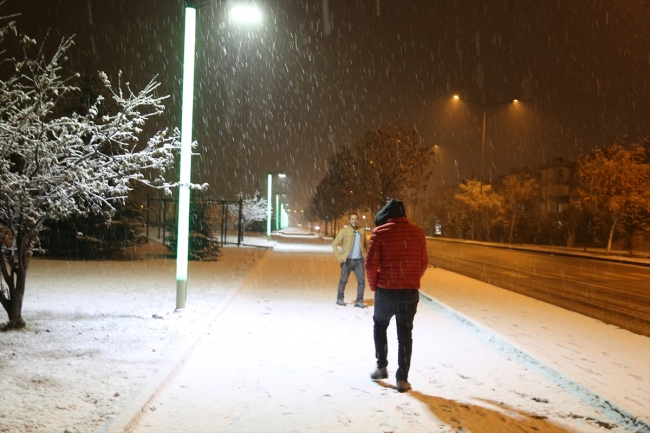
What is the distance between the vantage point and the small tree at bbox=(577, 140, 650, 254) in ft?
112

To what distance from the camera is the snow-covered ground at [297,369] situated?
5.03 meters

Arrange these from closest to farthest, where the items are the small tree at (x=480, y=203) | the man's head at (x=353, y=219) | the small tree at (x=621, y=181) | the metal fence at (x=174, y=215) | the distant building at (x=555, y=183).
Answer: the man's head at (x=353, y=219) < the metal fence at (x=174, y=215) < the small tree at (x=621, y=181) < the small tree at (x=480, y=203) < the distant building at (x=555, y=183)

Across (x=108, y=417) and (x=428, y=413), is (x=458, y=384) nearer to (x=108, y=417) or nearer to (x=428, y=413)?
(x=428, y=413)

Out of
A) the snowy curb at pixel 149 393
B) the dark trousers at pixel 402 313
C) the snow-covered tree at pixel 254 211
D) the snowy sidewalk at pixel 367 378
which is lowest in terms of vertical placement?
the snowy sidewalk at pixel 367 378

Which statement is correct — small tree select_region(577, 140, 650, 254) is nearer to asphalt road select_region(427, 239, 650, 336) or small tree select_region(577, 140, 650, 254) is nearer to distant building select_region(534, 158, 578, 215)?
asphalt road select_region(427, 239, 650, 336)

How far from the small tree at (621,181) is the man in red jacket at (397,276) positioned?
32.5 m

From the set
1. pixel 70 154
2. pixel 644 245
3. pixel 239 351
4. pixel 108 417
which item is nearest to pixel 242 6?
pixel 70 154

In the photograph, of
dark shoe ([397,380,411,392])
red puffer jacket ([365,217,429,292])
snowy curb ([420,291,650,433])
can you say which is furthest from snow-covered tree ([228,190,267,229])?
dark shoe ([397,380,411,392])

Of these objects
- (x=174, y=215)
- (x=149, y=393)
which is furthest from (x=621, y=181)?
(x=149, y=393)

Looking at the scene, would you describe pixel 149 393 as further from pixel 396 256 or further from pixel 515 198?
pixel 515 198

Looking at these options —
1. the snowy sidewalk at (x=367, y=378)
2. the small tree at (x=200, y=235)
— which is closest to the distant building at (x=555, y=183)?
the small tree at (x=200, y=235)

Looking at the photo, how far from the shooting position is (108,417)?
4742mm

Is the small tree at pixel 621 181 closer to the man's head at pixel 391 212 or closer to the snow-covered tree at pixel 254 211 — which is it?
the man's head at pixel 391 212

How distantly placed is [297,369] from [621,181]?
33096 millimetres
